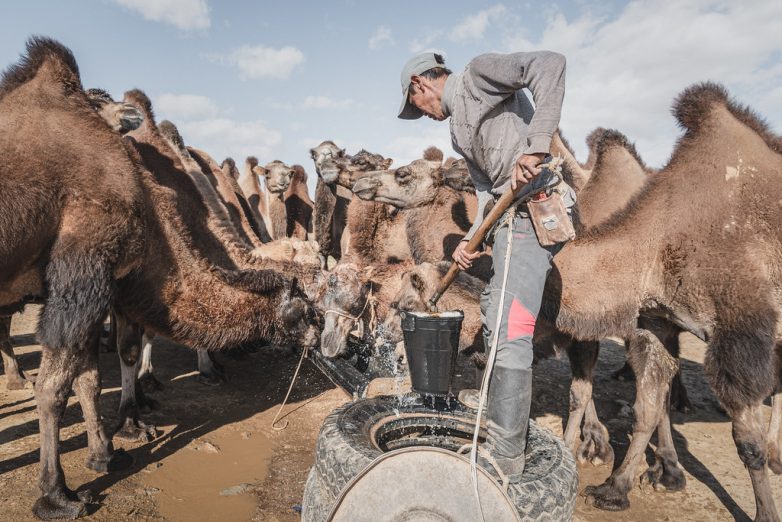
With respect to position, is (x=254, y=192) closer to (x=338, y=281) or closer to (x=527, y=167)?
(x=338, y=281)

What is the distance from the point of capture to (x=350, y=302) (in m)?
5.91

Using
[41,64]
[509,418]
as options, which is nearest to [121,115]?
[41,64]

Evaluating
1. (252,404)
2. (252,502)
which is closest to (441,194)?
(252,404)

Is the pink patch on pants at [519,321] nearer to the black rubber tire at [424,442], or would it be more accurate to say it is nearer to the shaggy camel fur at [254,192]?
the black rubber tire at [424,442]

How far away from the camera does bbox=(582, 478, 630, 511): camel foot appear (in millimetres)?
4309

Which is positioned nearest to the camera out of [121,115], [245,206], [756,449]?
[756,449]

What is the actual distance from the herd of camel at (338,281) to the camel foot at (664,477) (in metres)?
0.01

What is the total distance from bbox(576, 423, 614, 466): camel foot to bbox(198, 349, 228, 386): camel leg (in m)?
4.39

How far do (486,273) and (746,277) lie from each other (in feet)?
8.22

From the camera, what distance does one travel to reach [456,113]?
3182mm

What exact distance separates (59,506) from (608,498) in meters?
4.17

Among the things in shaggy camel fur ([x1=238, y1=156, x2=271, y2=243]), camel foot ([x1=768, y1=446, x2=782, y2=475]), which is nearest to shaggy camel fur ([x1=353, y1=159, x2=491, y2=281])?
camel foot ([x1=768, y1=446, x2=782, y2=475])

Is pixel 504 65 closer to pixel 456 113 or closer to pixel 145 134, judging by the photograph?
pixel 456 113

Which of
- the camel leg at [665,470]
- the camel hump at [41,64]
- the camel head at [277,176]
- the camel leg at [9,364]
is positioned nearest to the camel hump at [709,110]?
the camel leg at [665,470]
